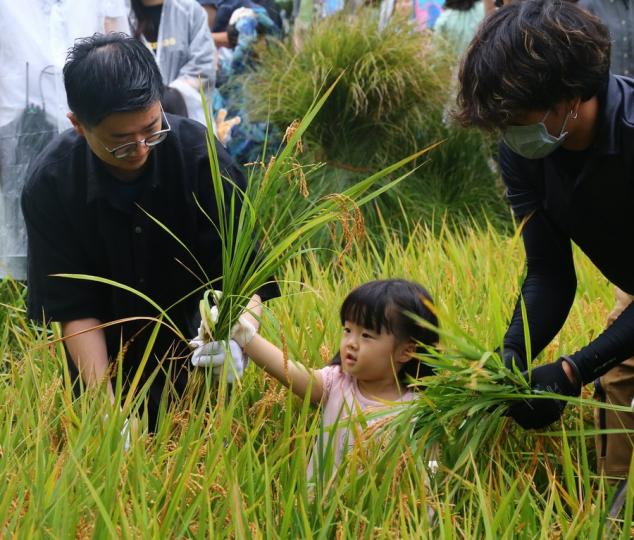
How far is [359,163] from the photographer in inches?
199

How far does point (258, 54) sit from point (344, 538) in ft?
12.1

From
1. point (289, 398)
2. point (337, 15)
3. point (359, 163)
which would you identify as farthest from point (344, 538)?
point (337, 15)

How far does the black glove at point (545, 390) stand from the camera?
229cm

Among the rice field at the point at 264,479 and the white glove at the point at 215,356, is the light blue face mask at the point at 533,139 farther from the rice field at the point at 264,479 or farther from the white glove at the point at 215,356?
the white glove at the point at 215,356

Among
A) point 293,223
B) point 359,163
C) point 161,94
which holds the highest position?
point 161,94

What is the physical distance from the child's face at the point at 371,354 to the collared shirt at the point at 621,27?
2.02 metres

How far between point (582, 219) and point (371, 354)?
541mm

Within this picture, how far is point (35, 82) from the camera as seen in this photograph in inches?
159

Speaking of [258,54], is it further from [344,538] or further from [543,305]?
[344,538]

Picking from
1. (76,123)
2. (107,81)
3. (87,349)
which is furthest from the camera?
(87,349)

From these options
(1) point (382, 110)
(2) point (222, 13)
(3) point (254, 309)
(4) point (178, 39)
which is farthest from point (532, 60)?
(2) point (222, 13)

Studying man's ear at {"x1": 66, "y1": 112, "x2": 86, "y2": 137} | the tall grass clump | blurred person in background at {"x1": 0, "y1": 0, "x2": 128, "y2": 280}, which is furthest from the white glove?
the tall grass clump

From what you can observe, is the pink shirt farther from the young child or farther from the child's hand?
the child's hand

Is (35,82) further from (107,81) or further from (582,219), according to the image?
(582,219)
